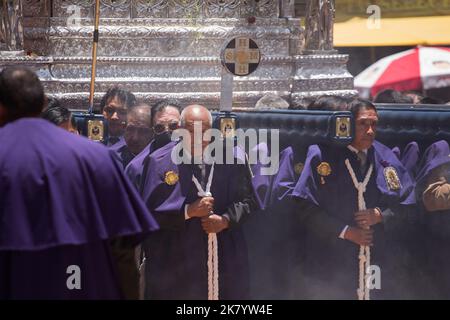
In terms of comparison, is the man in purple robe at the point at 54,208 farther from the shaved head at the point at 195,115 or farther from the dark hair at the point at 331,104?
the dark hair at the point at 331,104

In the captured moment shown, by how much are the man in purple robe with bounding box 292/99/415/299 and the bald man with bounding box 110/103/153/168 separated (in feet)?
3.98

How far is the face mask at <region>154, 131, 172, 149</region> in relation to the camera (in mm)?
6930

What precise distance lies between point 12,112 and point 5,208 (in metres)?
0.46

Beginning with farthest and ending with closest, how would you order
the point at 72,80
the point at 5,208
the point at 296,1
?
the point at 296,1
the point at 72,80
the point at 5,208

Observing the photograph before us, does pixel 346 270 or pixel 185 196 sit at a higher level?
pixel 185 196

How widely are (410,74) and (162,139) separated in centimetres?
828

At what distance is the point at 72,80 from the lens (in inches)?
382

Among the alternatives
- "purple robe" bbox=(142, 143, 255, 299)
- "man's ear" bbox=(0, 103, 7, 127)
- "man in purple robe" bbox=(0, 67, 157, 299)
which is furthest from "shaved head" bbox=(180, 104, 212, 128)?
"man's ear" bbox=(0, 103, 7, 127)

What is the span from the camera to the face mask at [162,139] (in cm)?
693

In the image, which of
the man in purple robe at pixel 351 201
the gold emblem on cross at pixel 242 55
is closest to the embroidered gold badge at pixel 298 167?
the man in purple robe at pixel 351 201

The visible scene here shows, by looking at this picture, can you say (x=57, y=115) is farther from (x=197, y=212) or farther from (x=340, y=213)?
(x=340, y=213)

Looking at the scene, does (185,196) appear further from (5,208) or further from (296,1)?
(296,1)

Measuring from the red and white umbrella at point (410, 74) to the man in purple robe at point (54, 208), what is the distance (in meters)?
10.3
